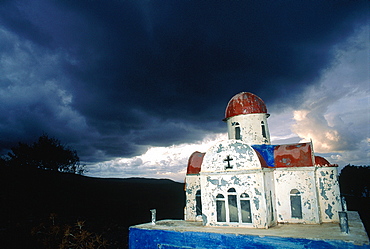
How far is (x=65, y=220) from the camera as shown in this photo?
21.6 m

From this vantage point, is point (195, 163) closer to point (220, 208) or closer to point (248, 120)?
point (220, 208)

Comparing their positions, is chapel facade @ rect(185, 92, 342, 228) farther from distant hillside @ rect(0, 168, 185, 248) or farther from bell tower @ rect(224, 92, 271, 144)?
distant hillside @ rect(0, 168, 185, 248)

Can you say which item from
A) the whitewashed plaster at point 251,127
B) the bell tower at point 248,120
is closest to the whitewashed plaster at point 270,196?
the whitewashed plaster at point 251,127

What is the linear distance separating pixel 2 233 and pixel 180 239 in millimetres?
13056

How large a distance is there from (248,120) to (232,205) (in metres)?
6.85

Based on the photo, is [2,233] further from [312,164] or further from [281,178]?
[312,164]

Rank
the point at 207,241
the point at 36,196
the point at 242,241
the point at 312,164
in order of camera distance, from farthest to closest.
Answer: the point at 36,196 → the point at 312,164 → the point at 207,241 → the point at 242,241

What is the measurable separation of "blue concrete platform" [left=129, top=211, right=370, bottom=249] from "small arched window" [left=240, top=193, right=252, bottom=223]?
67 cm

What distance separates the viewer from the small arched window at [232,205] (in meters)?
11.7

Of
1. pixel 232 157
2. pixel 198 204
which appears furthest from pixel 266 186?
pixel 198 204

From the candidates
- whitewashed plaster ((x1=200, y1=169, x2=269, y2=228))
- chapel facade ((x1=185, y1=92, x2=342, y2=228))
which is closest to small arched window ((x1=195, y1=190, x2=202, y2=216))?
chapel facade ((x1=185, y1=92, x2=342, y2=228))

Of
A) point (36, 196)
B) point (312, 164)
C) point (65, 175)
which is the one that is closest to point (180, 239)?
point (312, 164)

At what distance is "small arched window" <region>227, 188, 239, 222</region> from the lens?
11.7m

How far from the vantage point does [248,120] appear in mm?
16375
